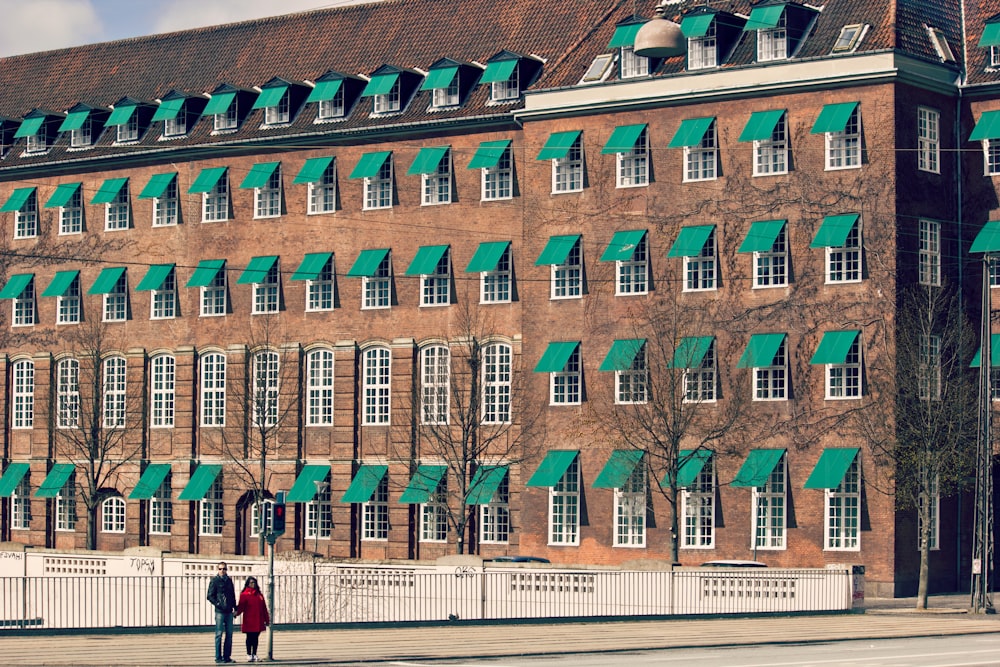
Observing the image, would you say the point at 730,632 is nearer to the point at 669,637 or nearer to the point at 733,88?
the point at 669,637

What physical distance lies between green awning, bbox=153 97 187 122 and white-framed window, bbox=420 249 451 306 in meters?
13.2

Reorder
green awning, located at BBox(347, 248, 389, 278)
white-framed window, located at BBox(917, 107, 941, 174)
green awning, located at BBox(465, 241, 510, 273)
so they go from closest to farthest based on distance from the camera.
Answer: white-framed window, located at BBox(917, 107, 941, 174) < green awning, located at BBox(465, 241, 510, 273) < green awning, located at BBox(347, 248, 389, 278)

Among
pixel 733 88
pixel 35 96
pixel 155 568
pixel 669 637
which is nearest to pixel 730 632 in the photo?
pixel 669 637

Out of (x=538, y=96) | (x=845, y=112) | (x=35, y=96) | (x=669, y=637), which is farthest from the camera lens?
(x=35, y=96)

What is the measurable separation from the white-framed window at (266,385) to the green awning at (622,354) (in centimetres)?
1415

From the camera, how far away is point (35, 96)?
287 feet

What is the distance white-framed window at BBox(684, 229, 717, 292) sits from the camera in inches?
2608

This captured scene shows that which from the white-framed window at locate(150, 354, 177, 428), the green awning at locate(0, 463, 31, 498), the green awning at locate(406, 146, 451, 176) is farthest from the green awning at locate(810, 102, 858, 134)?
the green awning at locate(0, 463, 31, 498)

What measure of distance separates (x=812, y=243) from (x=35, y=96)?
37.9 m

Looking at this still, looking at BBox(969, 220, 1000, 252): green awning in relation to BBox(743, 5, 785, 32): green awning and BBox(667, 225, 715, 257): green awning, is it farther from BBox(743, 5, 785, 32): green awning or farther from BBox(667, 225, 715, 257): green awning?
BBox(743, 5, 785, 32): green awning

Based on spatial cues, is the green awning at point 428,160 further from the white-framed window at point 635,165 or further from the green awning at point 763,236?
the green awning at point 763,236

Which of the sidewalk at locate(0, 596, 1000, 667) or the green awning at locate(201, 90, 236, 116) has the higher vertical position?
the green awning at locate(201, 90, 236, 116)

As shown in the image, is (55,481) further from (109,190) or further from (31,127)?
(31,127)

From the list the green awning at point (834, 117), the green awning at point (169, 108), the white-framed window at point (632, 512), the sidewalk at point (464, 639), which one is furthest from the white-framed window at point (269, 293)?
the sidewalk at point (464, 639)
